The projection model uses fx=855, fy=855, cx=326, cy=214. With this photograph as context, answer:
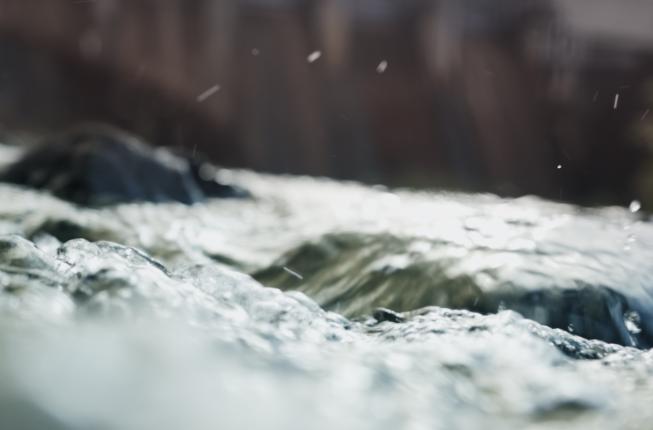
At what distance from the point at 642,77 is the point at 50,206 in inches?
486

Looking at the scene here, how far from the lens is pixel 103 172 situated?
180 inches

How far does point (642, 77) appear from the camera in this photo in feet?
46.8

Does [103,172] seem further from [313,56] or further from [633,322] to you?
[313,56]

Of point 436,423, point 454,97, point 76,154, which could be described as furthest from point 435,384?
point 454,97

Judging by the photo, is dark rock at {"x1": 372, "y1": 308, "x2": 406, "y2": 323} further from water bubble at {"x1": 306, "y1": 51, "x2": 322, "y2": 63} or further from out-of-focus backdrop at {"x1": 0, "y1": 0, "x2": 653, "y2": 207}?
water bubble at {"x1": 306, "y1": 51, "x2": 322, "y2": 63}

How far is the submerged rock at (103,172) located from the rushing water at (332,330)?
2.42 ft

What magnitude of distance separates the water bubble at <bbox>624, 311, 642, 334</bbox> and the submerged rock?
2.65m

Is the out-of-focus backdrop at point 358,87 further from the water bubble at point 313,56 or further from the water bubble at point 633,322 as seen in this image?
the water bubble at point 633,322

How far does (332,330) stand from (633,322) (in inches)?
41.0

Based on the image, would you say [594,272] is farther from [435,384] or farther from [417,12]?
[417,12]

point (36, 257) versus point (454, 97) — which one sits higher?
point (454, 97)

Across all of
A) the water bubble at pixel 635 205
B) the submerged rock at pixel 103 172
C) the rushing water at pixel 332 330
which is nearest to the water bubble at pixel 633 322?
the rushing water at pixel 332 330

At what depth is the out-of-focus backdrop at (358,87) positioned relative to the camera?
40.1 ft

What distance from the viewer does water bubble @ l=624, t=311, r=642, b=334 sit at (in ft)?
8.45
